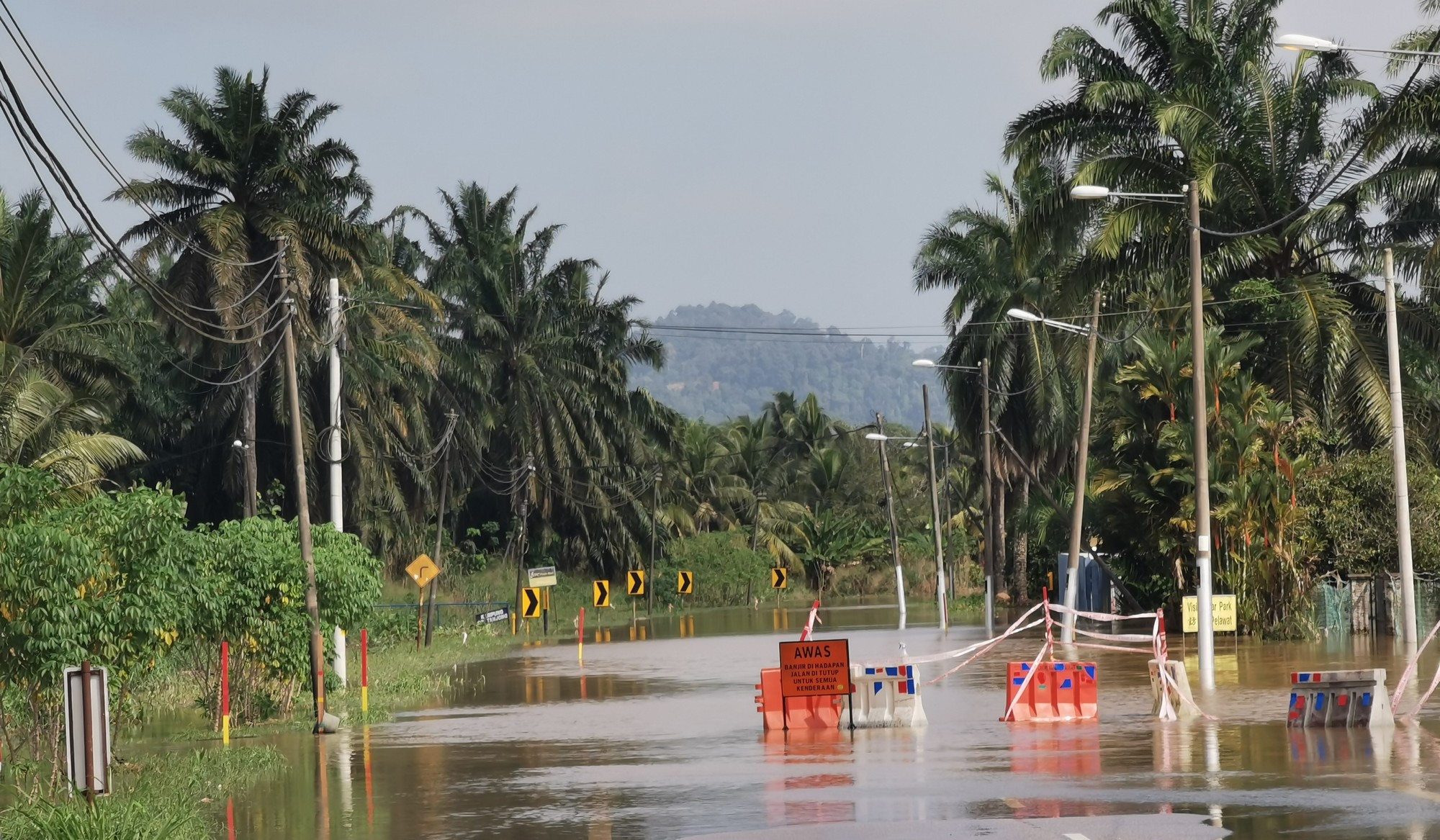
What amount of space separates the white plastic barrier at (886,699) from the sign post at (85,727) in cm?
1160

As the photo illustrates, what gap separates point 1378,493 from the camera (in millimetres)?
38406

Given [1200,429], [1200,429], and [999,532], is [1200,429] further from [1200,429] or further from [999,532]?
[999,532]

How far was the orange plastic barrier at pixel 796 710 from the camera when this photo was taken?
71.3ft

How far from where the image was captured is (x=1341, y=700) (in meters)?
18.5

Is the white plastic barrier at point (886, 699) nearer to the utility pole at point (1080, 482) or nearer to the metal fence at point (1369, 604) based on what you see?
the utility pole at point (1080, 482)

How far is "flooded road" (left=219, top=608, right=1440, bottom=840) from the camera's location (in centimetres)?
1324

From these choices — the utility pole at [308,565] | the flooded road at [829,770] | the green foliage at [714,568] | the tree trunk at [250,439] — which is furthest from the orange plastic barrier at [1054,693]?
the green foliage at [714,568]

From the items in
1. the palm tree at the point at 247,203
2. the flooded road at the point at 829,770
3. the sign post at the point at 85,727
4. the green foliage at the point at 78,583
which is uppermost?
the palm tree at the point at 247,203

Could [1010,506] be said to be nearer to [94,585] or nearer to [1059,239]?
[1059,239]

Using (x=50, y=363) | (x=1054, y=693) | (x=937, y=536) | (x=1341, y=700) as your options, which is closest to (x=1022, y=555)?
(x=937, y=536)

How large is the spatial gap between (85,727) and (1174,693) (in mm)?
13912

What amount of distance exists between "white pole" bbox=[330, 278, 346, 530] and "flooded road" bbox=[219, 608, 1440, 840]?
5.85 m

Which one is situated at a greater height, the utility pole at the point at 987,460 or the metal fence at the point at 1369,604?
the utility pole at the point at 987,460

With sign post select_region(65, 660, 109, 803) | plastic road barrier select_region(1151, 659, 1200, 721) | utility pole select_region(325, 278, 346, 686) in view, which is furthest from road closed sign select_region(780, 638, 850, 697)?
utility pole select_region(325, 278, 346, 686)
